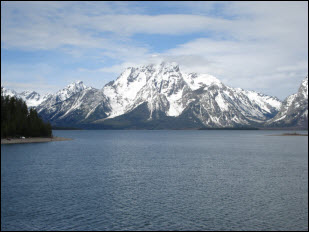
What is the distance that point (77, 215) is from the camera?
5203 cm

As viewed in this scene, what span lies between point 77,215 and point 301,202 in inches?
1561

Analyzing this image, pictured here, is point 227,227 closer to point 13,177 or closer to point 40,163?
point 13,177

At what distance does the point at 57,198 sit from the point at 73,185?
42.6 feet

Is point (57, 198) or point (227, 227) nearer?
point (227, 227)

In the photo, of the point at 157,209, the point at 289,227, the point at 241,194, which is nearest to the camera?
the point at 289,227

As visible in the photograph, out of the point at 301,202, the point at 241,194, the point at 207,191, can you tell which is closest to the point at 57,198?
the point at 207,191

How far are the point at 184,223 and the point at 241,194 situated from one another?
22842 millimetres

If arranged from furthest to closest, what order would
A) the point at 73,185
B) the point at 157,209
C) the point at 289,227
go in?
the point at 73,185, the point at 157,209, the point at 289,227

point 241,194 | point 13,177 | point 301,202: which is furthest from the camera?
point 13,177

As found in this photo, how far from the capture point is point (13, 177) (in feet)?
272

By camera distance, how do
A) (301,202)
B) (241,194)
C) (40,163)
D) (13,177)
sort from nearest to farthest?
(301,202), (241,194), (13,177), (40,163)

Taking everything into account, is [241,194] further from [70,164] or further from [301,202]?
[70,164]

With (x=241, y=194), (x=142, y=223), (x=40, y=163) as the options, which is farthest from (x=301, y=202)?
(x=40, y=163)

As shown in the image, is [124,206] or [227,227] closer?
[227,227]
